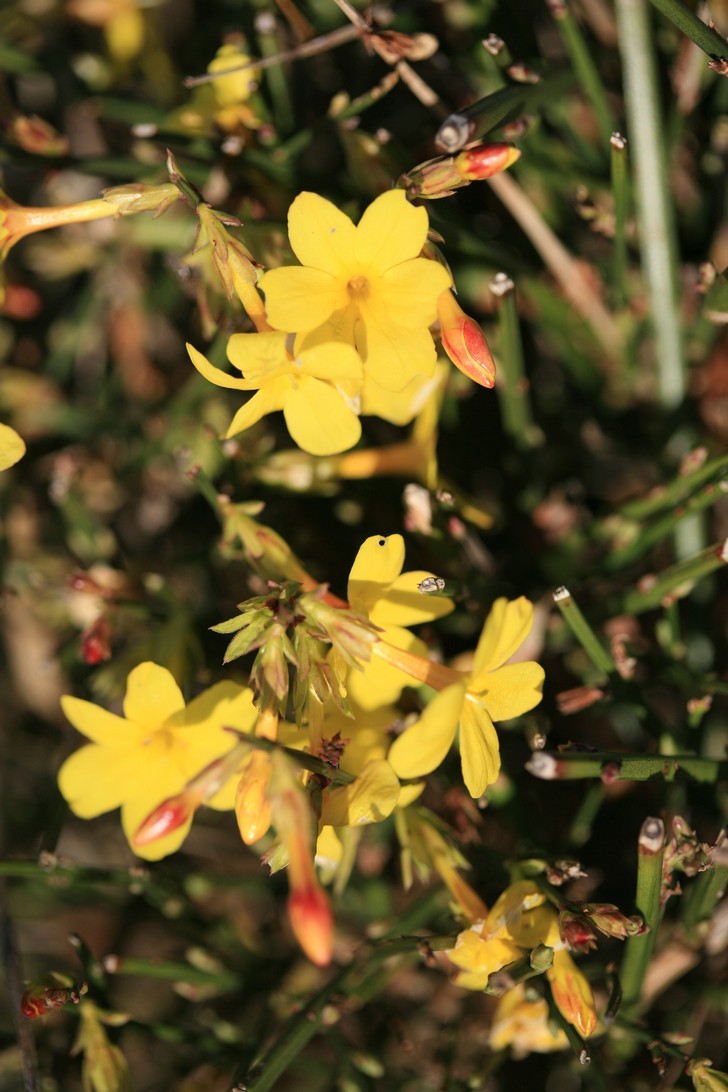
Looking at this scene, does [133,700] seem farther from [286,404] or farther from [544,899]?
[544,899]

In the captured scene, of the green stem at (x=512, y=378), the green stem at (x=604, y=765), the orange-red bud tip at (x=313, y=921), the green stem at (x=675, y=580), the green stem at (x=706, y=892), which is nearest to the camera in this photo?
the orange-red bud tip at (x=313, y=921)

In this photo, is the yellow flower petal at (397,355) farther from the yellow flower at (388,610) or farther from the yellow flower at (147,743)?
the yellow flower at (147,743)

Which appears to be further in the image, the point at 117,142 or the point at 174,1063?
the point at 117,142

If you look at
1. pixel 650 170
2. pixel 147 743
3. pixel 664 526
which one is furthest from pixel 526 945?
pixel 650 170

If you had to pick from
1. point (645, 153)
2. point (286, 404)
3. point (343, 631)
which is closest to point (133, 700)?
point (343, 631)

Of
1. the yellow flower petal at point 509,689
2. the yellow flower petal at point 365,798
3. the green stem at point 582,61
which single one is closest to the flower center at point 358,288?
the yellow flower petal at point 509,689

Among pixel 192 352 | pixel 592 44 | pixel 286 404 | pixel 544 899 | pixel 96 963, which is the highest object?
pixel 592 44
